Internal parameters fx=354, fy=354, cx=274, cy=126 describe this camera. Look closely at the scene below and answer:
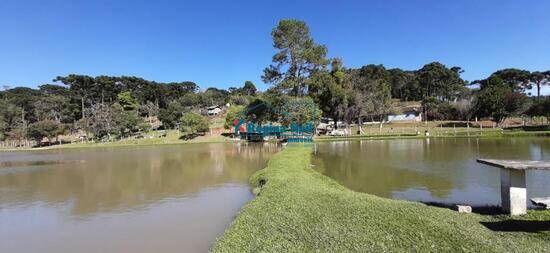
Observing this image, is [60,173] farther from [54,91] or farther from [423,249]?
[54,91]

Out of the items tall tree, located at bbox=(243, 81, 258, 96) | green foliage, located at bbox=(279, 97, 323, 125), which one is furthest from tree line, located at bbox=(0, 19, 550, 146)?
tall tree, located at bbox=(243, 81, 258, 96)

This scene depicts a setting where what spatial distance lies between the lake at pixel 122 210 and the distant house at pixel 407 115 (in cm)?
5416

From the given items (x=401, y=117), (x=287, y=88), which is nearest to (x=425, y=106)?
(x=401, y=117)

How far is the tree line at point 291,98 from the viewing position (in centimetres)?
4362

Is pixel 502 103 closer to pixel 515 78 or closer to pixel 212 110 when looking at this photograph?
pixel 515 78

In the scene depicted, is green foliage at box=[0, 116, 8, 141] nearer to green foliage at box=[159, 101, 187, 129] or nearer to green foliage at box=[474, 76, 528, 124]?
green foliage at box=[159, 101, 187, 129]

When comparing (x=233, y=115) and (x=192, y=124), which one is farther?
(x=192, y=124)

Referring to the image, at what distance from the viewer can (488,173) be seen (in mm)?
13641

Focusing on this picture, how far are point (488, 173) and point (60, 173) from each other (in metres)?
23.2

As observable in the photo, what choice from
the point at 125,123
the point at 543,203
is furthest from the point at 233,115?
the point at 543,203

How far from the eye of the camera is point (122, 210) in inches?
455

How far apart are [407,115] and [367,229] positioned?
221ft

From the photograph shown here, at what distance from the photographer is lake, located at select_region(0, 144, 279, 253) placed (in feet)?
27.5

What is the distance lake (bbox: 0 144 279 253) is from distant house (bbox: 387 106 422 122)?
54.2m
